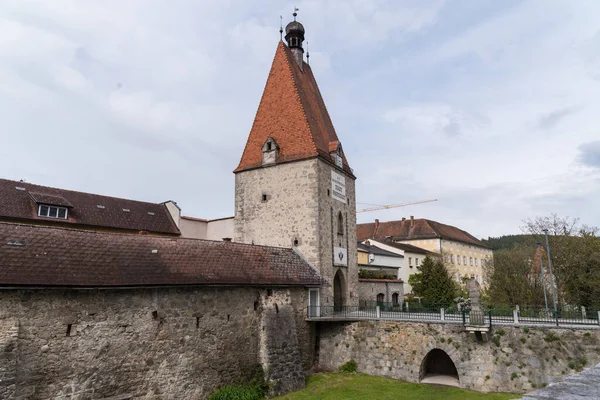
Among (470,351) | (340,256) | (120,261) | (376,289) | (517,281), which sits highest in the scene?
(340,256)

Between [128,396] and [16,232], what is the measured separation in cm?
593

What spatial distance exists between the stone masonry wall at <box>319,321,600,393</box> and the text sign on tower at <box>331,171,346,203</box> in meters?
7.35

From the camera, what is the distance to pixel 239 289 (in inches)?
612

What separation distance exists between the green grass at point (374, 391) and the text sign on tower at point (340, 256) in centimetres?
632

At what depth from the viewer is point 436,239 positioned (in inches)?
1869

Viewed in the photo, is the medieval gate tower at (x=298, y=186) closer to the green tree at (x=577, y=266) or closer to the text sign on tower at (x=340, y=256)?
the text sign on tower at (x=340, y=256)

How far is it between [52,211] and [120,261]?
45.8 feet

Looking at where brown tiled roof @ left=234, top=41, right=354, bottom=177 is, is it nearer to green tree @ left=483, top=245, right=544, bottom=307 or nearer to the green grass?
the green grass

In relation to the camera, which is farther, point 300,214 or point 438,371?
point 300,214

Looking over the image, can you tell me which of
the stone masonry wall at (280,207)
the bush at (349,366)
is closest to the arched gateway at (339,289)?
the stone masonry wall at (280,207)

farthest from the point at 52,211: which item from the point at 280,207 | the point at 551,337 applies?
the point at 551,337

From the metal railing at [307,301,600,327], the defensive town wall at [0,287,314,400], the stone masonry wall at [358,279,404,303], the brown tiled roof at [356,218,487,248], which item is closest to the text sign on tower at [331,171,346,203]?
the stone masonry wall at [358,279,404,303]

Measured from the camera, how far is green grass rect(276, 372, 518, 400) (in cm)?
1437

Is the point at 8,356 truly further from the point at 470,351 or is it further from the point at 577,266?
the point at 577,266
